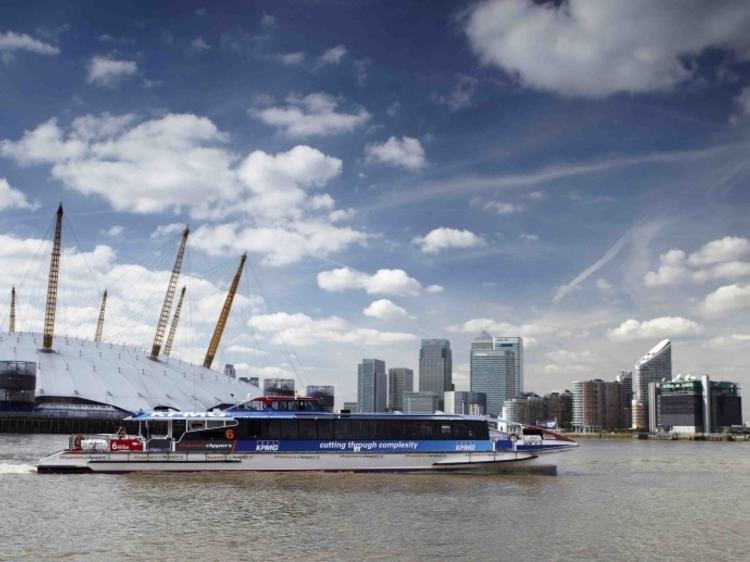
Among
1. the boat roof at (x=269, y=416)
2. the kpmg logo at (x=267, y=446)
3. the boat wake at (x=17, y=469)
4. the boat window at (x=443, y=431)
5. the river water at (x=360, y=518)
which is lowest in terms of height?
the river water at (x=360, y=518)

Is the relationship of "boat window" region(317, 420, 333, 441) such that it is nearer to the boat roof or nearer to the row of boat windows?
the row of boat windows

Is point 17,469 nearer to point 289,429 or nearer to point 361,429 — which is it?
point 289,429

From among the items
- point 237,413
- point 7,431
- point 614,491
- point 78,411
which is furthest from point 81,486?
point 7,431

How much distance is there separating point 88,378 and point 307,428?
91.6m

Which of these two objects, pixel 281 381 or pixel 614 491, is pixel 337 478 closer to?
pixel 614 491

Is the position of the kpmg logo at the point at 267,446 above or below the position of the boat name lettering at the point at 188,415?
below

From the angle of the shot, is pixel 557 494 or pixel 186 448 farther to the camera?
pixel 186 448

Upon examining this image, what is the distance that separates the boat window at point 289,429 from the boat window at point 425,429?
8.33 m

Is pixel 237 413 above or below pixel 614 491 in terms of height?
above

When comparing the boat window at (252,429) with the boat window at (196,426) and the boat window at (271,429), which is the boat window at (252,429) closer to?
the boat window at (271,429)

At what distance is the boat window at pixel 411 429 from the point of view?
53469 millimetres

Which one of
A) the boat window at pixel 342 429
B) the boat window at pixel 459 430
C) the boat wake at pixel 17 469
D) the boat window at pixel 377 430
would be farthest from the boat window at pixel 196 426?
the boat window at pixel 459 430

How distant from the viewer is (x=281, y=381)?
7333 inches

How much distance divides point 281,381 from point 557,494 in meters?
145
